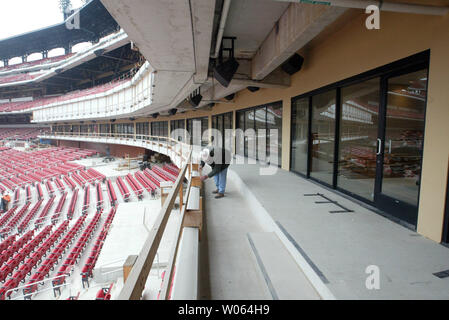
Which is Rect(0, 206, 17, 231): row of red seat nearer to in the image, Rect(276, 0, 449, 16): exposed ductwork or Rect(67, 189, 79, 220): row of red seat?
Rect(67, 189, 79, 220): row of red seat

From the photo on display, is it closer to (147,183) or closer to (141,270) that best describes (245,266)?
(141,270)

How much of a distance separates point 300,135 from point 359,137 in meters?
1.70

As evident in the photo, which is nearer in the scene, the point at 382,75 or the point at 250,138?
the point at 382,75

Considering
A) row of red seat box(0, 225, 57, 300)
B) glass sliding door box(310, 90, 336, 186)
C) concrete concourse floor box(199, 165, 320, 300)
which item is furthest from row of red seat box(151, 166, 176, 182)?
concrete concourse floor box(199, 165, 320, 300)

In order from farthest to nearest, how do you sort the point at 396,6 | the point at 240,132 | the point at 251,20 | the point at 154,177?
the point at 154,177
the point at 240,132
the point at 251,20
the point at 396,6

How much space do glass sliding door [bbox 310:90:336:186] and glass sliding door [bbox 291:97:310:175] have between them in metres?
0.28

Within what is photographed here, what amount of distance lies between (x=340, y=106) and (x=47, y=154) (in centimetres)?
4525

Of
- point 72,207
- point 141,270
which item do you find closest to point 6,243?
point 72,207

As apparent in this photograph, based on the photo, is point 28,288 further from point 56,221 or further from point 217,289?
point 217,289

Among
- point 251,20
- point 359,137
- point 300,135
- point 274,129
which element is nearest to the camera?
point 251,20

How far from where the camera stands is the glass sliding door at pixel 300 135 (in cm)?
716

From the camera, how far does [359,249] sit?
120 inches
